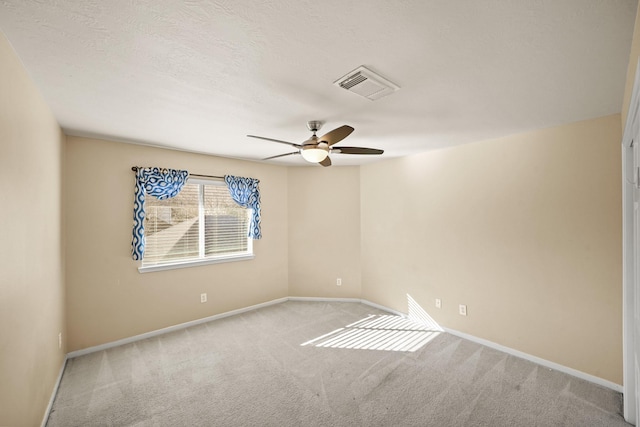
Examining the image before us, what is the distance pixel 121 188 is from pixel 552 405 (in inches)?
186

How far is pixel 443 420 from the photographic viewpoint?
204cm

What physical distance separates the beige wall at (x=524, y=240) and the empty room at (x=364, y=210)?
19 millimetres

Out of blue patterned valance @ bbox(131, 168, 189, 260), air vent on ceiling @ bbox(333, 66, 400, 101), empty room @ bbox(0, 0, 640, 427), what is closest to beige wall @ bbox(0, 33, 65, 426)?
empty room @ bbox(0, 0, 640, 427)

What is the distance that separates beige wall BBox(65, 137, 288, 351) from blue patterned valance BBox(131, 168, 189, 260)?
0.30 feet

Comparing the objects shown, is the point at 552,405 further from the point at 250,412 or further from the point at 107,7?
the point at 107,7

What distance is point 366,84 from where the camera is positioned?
1836 millimetres

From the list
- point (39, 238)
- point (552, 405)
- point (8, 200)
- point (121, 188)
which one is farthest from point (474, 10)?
point (121, 188)

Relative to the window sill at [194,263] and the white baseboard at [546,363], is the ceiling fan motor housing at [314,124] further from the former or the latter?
the white baseboard at [546,363]

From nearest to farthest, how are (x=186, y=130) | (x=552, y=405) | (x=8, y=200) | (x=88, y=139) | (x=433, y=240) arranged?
(x=8, y=200)
(x=552, y=405)
(x=186, y=130)
(x=88, y=139)
(x=433, y=240)

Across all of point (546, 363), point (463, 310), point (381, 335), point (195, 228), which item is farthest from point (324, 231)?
point (546, 363)

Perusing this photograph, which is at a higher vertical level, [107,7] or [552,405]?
[107,7]

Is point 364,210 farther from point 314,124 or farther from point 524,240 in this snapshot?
point 314,124

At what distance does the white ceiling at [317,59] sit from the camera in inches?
47.5

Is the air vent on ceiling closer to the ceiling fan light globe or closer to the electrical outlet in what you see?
the ceiling fan light globe
